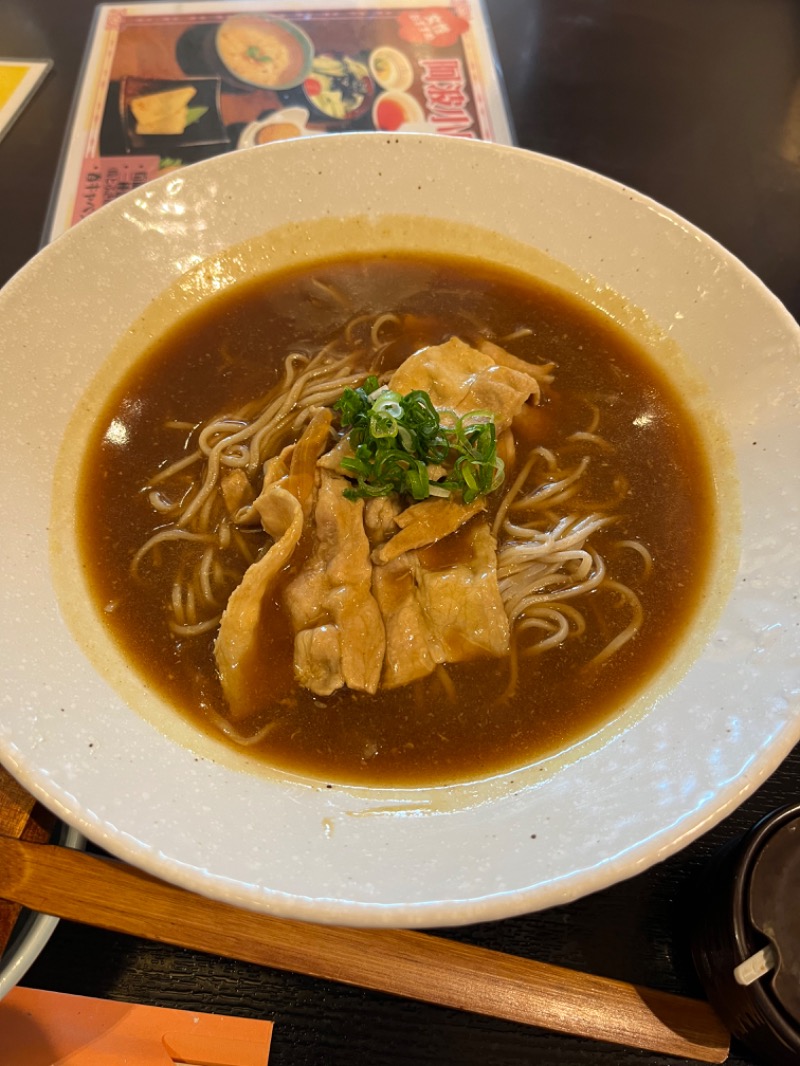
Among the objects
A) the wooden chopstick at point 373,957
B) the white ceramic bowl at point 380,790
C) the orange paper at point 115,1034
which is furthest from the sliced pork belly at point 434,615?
the orange paper at point 115,1034

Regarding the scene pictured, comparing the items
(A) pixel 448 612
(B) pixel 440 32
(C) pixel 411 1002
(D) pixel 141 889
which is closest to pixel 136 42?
(B) pixel 440 32

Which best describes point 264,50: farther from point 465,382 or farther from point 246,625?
point 246,625

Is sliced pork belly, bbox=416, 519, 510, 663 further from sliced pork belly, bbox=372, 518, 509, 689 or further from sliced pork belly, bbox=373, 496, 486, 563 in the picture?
sliced pork belly, bbox=373, 496, 486, 563

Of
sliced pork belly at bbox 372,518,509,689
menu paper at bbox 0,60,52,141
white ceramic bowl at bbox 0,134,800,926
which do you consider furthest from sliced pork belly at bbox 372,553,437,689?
menu paper at bbox 0,60,52,141

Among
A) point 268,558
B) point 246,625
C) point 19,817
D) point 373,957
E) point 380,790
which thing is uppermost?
point 268,558

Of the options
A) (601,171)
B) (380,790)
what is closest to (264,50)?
(601,171)

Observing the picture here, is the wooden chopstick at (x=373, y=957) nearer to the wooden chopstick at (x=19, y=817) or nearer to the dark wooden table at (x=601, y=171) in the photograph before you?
the wooden chopstick at (x=19, y=817)
